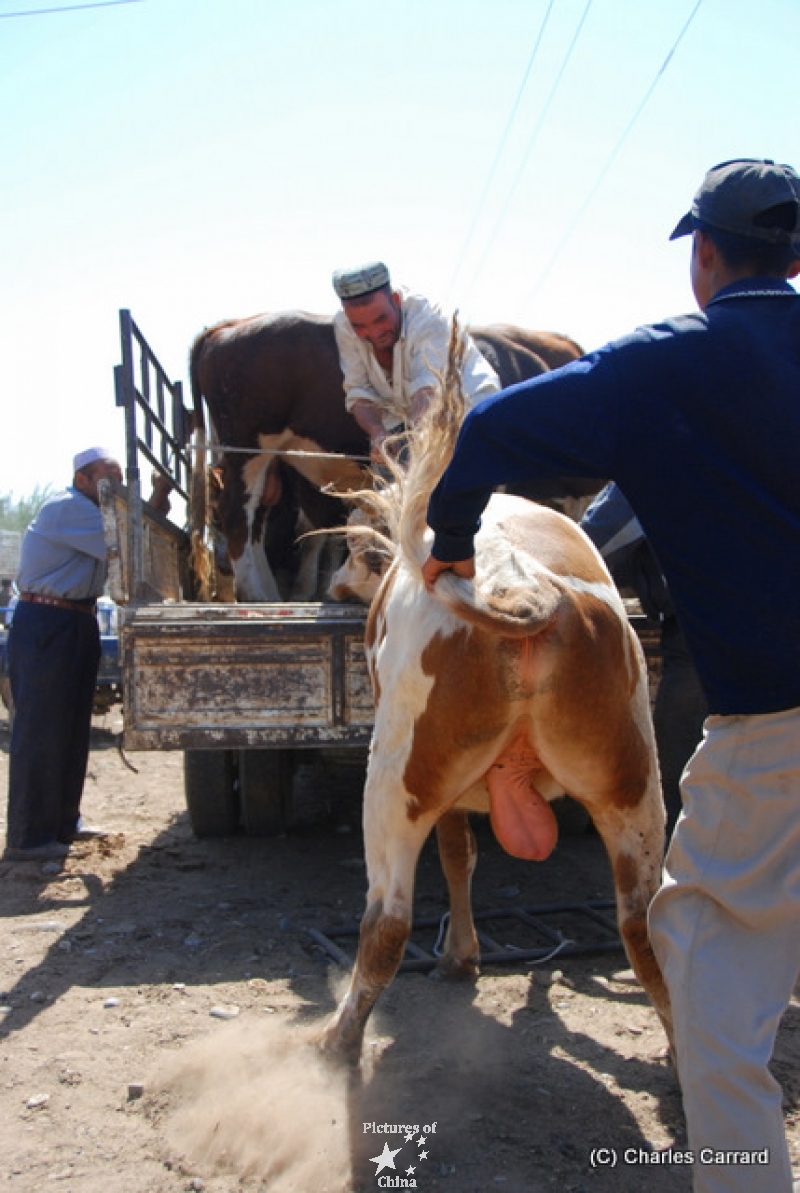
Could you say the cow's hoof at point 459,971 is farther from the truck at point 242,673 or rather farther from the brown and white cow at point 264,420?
the brown and white cow at point 264,420

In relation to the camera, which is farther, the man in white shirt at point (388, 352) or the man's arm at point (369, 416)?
the man's arm at point (369, 416)

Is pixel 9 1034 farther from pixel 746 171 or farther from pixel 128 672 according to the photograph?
pixel 746 171

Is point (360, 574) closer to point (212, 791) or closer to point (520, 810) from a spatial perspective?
point (212, 791)

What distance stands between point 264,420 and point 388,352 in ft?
3.45

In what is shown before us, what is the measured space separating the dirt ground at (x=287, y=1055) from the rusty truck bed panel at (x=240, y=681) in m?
0.83

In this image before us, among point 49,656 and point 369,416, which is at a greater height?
point 369,416

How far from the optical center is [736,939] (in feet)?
6.20

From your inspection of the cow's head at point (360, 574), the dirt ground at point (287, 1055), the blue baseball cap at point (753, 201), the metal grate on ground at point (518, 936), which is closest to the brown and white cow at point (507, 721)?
the dirt ground at point (287, 1055)

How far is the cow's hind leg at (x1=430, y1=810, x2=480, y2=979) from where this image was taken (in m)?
3.84

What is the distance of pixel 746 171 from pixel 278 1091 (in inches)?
97.8

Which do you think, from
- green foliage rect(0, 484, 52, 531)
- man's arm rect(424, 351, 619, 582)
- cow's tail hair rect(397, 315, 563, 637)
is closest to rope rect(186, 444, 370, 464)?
cow's tail hair rect(397, 315, 563, 637)

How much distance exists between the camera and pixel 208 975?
3.92m

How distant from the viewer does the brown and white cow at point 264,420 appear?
607cm

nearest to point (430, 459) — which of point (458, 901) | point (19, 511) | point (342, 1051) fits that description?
point (342, 1051)
